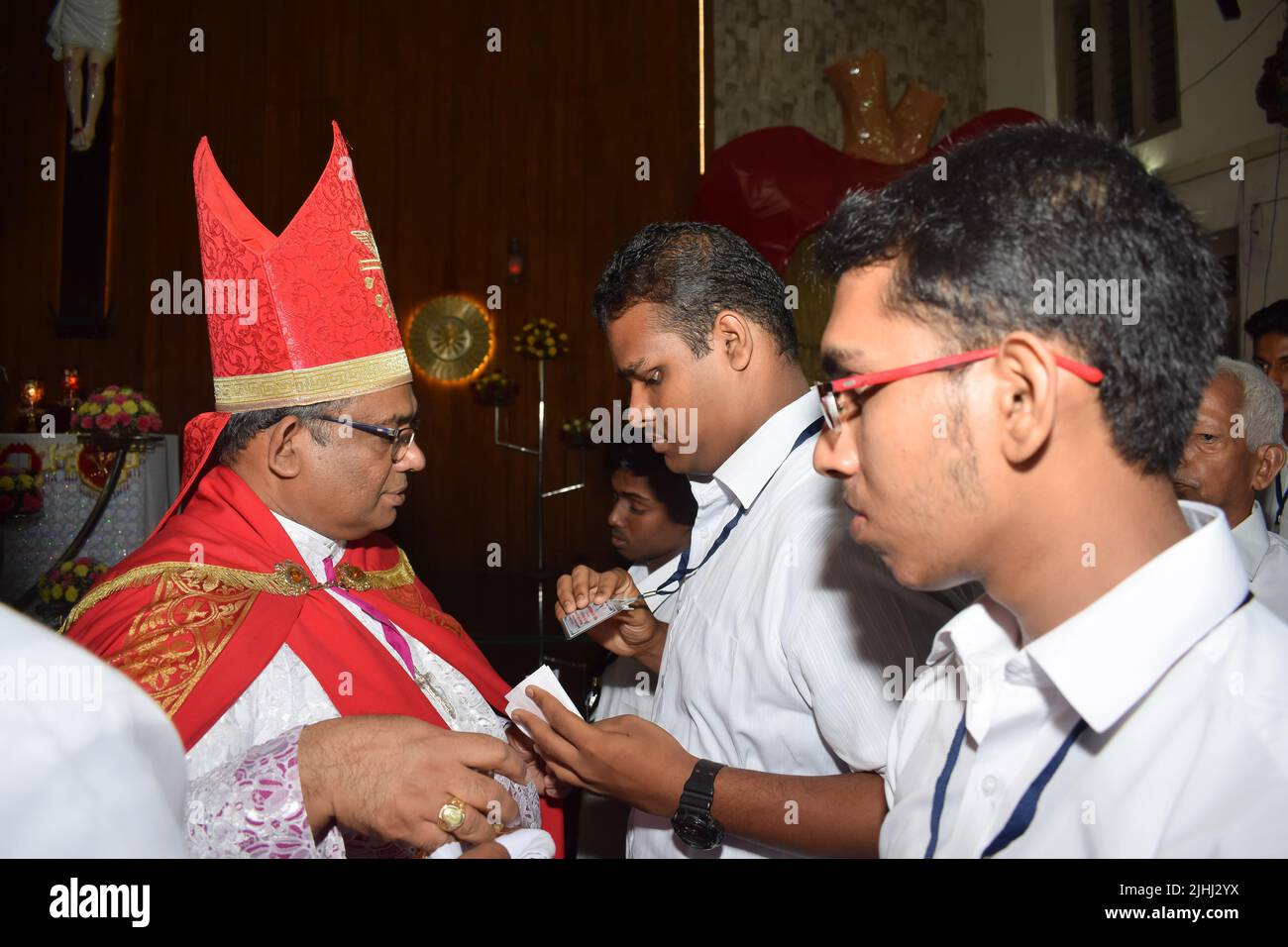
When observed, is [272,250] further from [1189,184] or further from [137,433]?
[1189,184]

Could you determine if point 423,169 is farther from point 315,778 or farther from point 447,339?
point 315,778

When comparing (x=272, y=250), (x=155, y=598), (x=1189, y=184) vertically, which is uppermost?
(x=1189, y=184)

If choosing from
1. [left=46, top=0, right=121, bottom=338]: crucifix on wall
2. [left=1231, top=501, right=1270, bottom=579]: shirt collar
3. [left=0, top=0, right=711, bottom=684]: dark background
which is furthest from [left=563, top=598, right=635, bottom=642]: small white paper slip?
[left=46, top=0, right=121, bottom=338]: crucifix on wall

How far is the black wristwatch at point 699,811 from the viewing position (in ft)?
4.51

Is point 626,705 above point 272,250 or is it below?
below

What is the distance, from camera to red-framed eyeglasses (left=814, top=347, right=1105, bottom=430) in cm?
92

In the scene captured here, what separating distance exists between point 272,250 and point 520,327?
4708mm

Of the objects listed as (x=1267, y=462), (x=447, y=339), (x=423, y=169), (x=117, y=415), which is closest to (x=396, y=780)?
(x=1267, y=462)

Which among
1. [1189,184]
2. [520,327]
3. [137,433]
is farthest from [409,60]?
[1189,184]

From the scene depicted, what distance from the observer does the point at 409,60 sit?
6.52 metres

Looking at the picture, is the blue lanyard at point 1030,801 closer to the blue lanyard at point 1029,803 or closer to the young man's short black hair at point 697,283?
the blue lanyard at point 1029,803

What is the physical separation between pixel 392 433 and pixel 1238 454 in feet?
7.05

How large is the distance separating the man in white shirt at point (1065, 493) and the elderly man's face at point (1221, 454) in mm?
1653

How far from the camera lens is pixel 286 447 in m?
1.83
